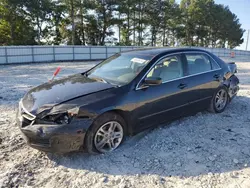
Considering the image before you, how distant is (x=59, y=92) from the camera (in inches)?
135

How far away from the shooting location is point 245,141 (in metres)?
3.82

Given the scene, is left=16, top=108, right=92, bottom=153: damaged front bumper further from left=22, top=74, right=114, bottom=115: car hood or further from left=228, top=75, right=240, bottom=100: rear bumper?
left=228, top=75, right=240, bottom=100: rear bumper

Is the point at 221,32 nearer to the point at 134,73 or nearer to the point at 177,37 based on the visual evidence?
the point at 177,37

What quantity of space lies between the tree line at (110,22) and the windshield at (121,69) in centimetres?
2722

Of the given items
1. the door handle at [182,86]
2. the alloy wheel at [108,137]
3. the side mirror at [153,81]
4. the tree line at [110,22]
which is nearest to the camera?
the alloy wheel at [108,137]

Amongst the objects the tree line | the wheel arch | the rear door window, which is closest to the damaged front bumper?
the wheel arch

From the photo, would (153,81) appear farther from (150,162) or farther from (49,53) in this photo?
(49,53)

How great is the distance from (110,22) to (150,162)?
32130 millimetres

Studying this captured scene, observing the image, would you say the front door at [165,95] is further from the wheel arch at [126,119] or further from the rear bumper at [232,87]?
the rear bumper at [232,87]

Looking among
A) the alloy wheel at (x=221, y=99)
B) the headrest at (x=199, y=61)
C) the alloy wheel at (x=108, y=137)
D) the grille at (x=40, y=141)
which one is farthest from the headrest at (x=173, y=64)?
the grille at (x=40, y=141)

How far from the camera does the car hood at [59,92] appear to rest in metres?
3.14

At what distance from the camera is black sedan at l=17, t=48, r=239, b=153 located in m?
2.99

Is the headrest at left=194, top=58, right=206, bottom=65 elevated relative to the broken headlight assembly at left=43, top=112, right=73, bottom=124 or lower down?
elevated

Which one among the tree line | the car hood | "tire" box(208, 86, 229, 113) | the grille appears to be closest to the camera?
the grille
